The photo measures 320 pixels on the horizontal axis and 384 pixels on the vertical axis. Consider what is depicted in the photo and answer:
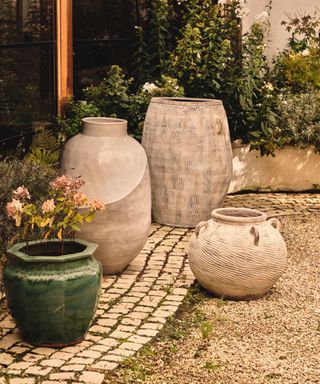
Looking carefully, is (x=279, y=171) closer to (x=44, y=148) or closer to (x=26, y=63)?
(x=44, y=148)

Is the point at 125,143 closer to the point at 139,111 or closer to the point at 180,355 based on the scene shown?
the point at 180,355

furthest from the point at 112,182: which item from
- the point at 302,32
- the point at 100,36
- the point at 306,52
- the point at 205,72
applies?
the point at 302,32

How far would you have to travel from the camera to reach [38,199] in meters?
5.88

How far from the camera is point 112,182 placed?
601 cm

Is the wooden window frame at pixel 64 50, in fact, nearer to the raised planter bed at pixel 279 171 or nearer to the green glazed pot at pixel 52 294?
the raised planter bed at pixel 279 171

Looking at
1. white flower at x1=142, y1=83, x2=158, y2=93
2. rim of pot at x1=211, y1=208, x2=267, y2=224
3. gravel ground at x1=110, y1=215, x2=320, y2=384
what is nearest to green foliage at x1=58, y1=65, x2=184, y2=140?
white flower at x1=142, y1=83, x2=158, y2=93

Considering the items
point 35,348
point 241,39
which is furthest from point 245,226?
point 241,39

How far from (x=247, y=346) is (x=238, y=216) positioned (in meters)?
1.22

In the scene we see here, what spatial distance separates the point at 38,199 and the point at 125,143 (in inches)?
30.8

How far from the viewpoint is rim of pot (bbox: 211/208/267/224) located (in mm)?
5715

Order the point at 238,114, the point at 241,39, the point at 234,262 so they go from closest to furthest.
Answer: the point at 234,262
the point at 238,114
the point at 241,39

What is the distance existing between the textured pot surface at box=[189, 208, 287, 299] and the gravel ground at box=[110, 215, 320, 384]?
5.6 inches

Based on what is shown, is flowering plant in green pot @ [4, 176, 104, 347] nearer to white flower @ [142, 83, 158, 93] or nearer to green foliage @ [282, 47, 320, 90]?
white flower @ [142, 83, 158, 93]

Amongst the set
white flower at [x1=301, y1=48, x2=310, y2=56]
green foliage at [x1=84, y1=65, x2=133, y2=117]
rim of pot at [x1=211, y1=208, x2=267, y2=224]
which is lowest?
rim of pot at [x1=211, y1=208, x2=267, y2=224]
